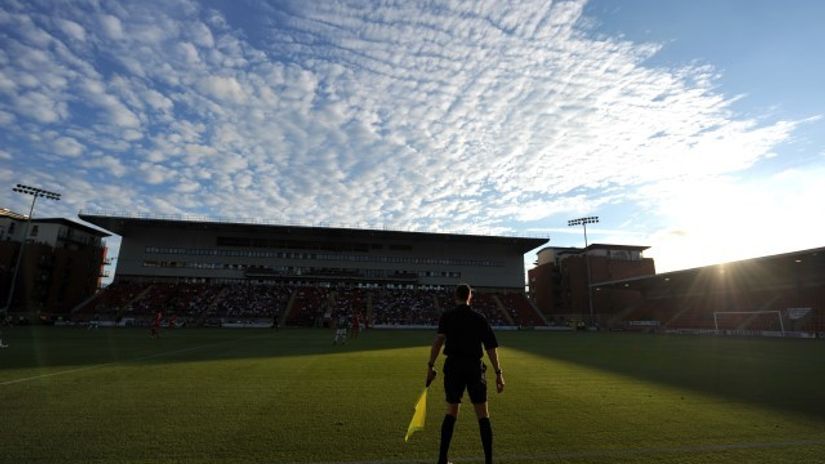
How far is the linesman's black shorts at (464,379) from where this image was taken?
15.9 feet

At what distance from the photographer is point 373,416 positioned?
283 inches

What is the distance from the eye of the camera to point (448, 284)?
68562 mm

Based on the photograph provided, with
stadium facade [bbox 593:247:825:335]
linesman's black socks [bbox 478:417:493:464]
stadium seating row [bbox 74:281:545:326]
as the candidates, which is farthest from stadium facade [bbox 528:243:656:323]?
linesman's black socks [bbox 478:417:493:464]

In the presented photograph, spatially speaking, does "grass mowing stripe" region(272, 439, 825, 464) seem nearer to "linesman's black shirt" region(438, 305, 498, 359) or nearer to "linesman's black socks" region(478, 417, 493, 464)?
"linesman's black socks" region(478, 417, 493, 464)

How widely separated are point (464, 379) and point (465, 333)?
1.72 feet

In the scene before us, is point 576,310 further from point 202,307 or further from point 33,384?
point 33,384

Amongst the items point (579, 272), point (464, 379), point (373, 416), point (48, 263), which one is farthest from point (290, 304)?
point (464, 379)

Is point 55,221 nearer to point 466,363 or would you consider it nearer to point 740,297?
point 466,363

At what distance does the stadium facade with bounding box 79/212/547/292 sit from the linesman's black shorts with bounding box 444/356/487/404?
60569mm

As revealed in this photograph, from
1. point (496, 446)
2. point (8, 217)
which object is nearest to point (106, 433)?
point (496, 446)

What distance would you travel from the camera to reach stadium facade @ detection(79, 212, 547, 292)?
63781mm

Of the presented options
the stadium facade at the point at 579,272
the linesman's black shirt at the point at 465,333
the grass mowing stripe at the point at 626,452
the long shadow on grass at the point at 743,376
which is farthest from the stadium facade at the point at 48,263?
the stadium facade at the point at 579,272

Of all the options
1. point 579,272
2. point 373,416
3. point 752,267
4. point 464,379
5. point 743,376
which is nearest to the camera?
point 464,379

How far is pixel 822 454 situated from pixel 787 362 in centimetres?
1439
